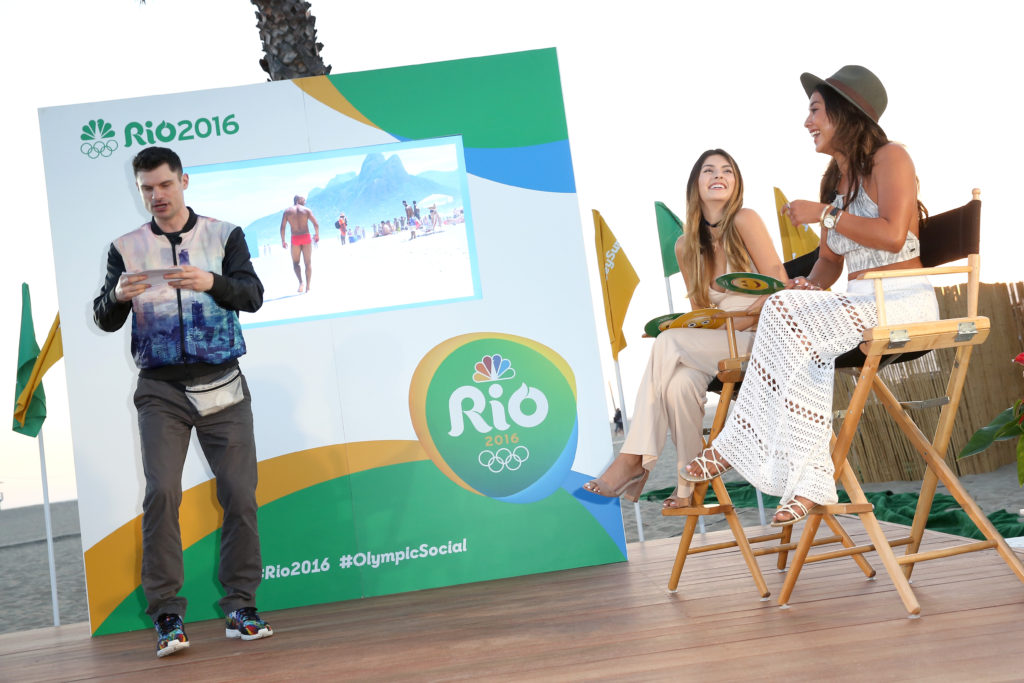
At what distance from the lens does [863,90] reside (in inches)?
105

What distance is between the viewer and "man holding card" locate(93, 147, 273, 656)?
312 cm

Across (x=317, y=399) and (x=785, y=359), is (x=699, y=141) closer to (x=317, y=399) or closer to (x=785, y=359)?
(x=317, y=399)

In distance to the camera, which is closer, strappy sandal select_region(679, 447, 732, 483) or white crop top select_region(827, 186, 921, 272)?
strappy sandal select_region(679, 447, 732, 483)

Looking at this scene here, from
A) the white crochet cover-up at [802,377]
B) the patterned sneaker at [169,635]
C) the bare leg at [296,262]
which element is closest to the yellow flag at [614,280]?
the bare leg at [296,262]

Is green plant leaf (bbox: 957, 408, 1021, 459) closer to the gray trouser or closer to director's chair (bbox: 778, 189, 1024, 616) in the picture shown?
director's chair (bbox: 778, 189, 1024, 616)

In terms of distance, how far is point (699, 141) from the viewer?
9.55 metres

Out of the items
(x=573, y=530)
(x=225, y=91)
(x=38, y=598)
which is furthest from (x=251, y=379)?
(x=38, y=598)

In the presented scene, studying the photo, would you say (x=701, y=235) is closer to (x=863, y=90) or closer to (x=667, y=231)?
(x=863, y=90)

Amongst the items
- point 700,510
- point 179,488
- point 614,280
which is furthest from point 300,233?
point 700,510

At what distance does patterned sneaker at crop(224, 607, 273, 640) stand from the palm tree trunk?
11.8 feet

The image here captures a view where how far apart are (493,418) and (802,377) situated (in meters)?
1.90

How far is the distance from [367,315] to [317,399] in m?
0.45

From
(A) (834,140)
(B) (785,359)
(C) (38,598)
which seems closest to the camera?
(B) (785,359)

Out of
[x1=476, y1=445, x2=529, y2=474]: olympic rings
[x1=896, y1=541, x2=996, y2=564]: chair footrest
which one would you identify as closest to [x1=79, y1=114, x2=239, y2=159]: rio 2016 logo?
[x1=476, y1=445, x2=529, y2=474]: olympic rings
